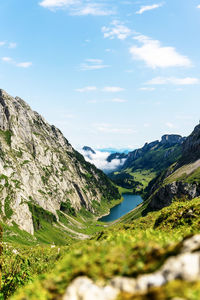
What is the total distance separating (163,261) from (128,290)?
6.47 feet

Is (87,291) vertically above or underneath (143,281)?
above

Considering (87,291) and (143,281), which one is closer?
(143,281)

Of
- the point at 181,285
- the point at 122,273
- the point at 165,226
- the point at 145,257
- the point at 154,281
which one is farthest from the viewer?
the point at 165,226

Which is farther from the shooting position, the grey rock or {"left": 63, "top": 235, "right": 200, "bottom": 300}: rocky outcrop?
the grey rock

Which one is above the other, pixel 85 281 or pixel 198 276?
pixel 85 281

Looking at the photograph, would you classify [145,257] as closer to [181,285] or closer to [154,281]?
[154,281]

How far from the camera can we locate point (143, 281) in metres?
9.39

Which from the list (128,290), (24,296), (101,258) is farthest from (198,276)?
(24,296)

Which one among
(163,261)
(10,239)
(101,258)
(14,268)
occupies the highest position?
(101,258)

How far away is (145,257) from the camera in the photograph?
431 inches

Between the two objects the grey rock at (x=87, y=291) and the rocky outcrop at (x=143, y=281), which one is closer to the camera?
the rocky outcrop at (x=143, y=281)

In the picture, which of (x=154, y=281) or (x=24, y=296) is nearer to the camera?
(x=154, y=281)

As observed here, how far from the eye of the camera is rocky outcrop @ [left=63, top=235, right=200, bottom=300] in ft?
29.3

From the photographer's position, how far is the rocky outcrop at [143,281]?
8.94m
